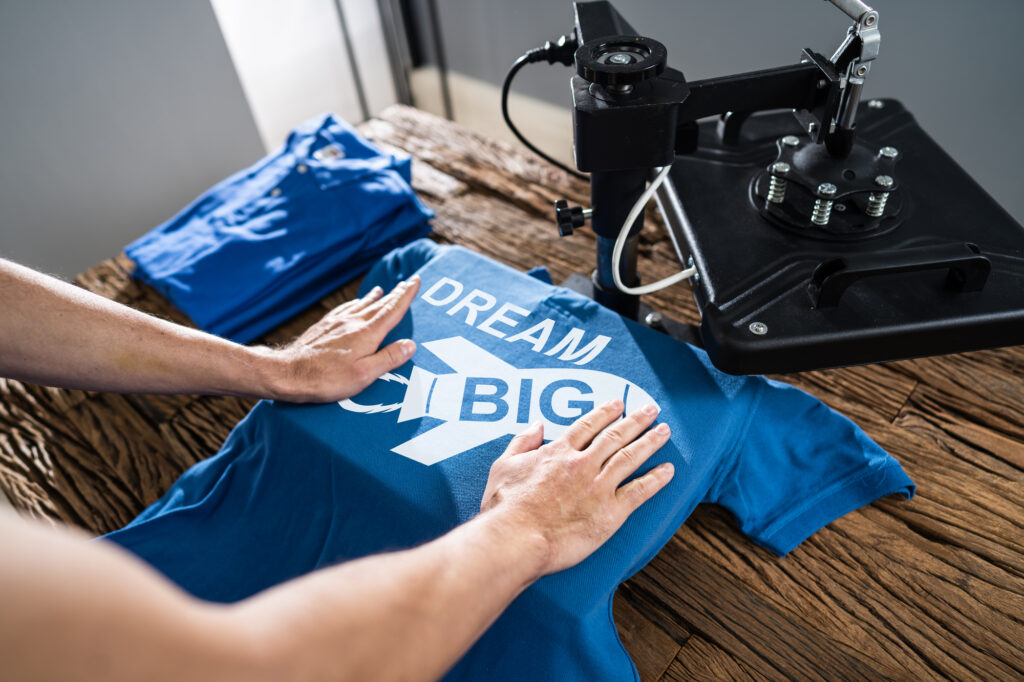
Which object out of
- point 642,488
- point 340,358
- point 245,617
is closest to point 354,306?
point 340,358

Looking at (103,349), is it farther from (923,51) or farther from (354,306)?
(923,51)

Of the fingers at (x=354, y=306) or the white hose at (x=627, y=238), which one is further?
the fingers at (x=354, y=306)

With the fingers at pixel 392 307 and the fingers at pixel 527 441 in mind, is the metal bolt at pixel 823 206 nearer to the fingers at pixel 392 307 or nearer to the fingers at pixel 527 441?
the fingers at pixel 527 441

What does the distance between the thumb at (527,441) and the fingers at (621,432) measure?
6 cm

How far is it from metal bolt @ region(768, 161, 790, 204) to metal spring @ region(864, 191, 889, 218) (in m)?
0.09

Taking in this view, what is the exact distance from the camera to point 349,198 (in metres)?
1.10

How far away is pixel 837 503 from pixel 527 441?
346mm

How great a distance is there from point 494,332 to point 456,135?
797 mm

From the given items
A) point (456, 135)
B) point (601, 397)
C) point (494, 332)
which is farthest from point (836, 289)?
point (456, 135)

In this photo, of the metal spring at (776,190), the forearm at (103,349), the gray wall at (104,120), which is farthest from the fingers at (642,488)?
the gray wall at (104,120)

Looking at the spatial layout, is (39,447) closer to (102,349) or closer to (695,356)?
(102,349)

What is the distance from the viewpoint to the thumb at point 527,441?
0.64m

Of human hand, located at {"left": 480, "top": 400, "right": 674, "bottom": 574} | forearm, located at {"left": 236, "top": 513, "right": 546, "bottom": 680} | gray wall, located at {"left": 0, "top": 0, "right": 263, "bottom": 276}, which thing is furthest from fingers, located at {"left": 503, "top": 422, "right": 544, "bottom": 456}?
gray wall, located at {"left": 0, "top": 0, "right": 263, "bottom": 276}

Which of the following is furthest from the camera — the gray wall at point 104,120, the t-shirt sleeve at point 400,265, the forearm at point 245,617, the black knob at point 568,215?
the gray wall at point 104,120
